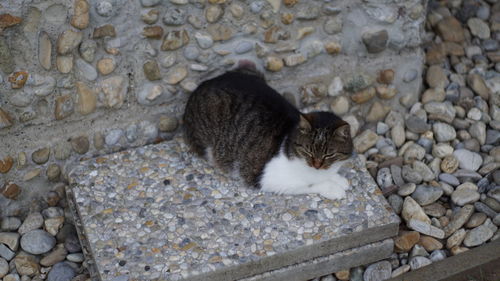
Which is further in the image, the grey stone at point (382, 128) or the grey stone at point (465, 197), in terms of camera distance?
the grey stone at point (382, 128)

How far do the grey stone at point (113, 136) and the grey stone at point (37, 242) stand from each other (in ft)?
2.30

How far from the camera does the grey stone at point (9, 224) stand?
4.28 metres

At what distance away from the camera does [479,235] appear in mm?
4188

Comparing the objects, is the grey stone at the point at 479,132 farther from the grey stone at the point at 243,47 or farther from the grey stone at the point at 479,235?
the grey stone at the point at 243,47

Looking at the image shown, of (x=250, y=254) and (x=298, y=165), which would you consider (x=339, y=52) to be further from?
(x=250, y=254)

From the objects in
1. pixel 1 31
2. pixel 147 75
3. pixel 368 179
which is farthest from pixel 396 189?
pixel 1 31

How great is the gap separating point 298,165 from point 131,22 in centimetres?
131

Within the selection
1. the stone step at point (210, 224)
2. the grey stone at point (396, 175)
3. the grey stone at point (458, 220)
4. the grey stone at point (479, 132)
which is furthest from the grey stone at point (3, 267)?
the grey stone at point (479, 132)

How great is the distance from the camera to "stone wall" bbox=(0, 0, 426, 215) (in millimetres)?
3990

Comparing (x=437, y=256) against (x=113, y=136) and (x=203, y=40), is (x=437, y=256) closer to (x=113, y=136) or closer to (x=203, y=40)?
(x=203, y=40)

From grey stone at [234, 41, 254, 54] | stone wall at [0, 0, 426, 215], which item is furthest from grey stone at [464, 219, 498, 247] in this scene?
grey stone at [234, 41, 254, 54]

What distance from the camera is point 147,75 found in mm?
4348

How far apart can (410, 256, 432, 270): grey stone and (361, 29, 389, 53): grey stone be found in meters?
1.48

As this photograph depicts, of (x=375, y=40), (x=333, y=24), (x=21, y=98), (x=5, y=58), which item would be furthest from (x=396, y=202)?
(x=5, y=58)
